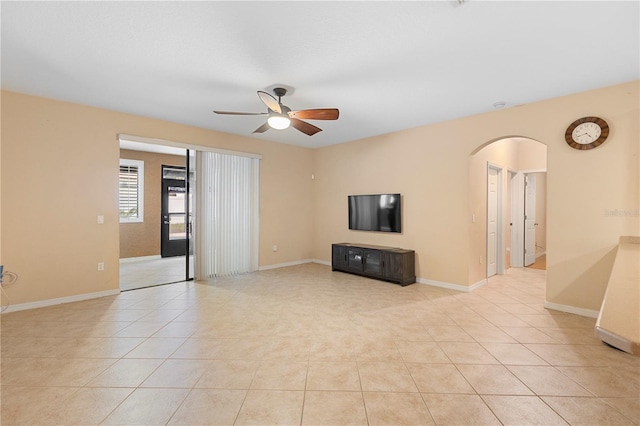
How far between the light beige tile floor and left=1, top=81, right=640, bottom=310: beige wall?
581 millimetres

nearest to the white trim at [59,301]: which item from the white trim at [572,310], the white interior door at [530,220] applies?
the white trim at [572,310]

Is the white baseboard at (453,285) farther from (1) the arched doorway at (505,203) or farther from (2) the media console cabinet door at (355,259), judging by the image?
(2) the media console cabinet door at (355,259)

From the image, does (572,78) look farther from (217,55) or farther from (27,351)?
(27,351)

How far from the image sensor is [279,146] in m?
6.27

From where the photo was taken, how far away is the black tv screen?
5298mm

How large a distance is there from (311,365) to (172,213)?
6.62 metres

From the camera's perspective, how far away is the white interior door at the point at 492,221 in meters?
5.18

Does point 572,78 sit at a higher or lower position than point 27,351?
higher

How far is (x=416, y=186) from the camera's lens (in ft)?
16.6

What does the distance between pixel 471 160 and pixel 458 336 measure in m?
2.74

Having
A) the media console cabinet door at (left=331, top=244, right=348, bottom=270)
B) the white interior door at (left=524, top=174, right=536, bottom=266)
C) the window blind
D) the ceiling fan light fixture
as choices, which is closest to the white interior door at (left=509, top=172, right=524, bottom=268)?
the white interior door at (left=524, top=174, right=536, bottom=266)

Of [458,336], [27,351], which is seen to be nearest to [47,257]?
[27,351]

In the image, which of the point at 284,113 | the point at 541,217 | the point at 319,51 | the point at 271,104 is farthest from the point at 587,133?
the point at 541,217

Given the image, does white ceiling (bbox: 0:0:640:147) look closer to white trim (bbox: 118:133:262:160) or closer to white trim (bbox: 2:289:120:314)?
white trim (bbox: 118:133:262:160)
